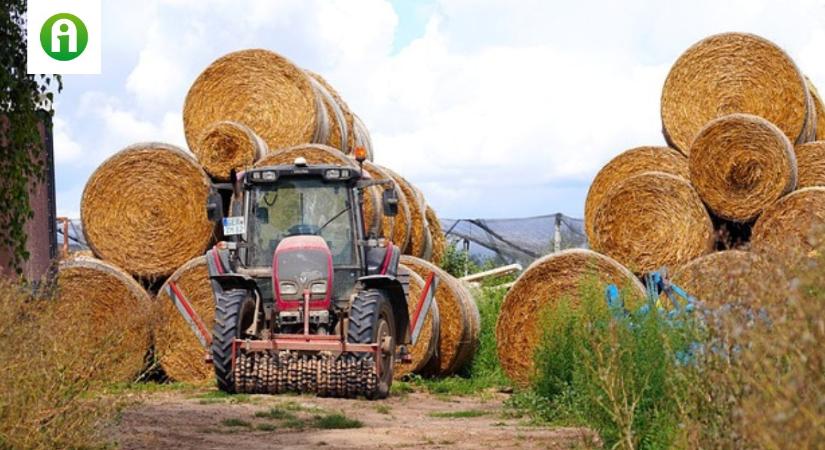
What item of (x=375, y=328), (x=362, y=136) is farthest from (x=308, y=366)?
(x=362, y=136)

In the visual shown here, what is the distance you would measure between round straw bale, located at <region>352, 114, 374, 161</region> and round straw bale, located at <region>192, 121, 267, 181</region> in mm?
3178

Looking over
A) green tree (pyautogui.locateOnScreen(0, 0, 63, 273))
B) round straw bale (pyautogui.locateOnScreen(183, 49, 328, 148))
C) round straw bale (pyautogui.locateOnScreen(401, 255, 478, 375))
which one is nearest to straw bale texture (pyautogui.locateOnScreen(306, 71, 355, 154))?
round straw bale (pyautogui.locateOnScreen(183, 49, 328, 148))

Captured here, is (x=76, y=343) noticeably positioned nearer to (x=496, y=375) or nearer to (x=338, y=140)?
(x=496, y=375)

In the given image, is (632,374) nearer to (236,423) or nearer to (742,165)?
(236,423)

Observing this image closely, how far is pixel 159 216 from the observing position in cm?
1461

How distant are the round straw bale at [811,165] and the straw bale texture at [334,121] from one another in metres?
5.52

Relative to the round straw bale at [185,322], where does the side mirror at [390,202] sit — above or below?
above

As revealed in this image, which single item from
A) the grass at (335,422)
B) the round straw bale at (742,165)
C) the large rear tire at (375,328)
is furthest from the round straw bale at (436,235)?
the grass at (335,422)

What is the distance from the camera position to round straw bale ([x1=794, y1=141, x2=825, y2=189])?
1370 cm

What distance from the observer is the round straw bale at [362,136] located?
58.7 feet

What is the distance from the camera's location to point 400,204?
1528 centimetres

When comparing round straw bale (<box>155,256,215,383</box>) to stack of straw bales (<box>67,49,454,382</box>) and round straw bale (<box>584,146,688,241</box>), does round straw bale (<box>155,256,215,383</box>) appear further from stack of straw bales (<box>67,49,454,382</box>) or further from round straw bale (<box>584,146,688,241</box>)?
round straw bale (<box>584,146,688,241</box>)

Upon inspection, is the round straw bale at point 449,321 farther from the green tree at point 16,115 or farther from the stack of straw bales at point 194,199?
the green tree at point 16,115

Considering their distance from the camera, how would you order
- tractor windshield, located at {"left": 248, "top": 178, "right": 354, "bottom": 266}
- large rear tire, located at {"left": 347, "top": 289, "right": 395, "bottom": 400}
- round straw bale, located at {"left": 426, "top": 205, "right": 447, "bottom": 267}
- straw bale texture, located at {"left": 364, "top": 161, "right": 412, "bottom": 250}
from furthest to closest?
round straw bale, located at {"left": 426, "top": 205, "right": 447, "bottom": 267}, straw bale texture, located at {"left": 364, "top": 161, "right": 412, "bottom": 250}, tractor windshield, located at {"left": 248, "top": 178, "right": 354, "bottom": 266}, large rear tire, located at {"left": 347, "top": 289, "right": 395, "bottom": 400}
